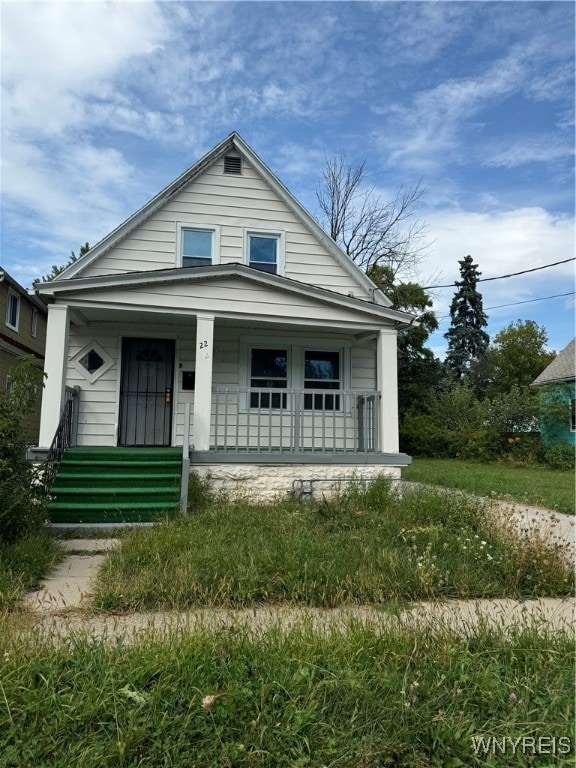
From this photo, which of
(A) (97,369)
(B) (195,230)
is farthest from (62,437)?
(B) (195,230)

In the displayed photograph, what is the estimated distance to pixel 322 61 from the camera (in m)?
9.11

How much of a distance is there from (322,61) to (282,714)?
10476mm

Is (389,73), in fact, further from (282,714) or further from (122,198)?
(282,714)

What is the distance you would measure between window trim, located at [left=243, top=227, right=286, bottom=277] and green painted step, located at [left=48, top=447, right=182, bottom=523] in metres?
4.50

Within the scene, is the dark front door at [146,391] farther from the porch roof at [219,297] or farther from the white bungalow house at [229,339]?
the porch roof at [219,297]

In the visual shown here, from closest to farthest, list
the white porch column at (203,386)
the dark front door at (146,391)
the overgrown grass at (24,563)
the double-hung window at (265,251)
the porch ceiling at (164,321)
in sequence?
the overgrown grass at (24,563), the white porch column at (203,386), the porch ceiling at (164,321), the dark front door at (146,391), the double-hung window at (265,251)

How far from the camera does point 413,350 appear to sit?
2500 centimetres

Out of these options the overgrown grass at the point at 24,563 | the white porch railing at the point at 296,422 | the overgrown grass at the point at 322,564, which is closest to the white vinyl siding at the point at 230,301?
the white porch railing at the point at 296,422

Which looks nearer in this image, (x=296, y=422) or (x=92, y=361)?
(x=296, y=422)

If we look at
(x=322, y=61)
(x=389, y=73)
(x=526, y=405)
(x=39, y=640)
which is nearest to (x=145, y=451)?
(x=39, y=640)

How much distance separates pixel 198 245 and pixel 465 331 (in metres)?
34.8

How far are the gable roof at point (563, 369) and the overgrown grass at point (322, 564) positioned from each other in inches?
728

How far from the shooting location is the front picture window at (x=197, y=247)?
31.8 ft

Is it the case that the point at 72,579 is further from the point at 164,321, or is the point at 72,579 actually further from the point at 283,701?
the point at 164,321
